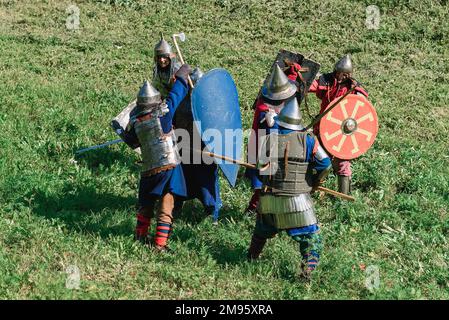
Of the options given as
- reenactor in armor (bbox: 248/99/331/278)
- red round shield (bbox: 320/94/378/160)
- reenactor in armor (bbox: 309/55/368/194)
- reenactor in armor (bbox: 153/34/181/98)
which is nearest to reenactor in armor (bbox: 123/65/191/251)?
reenactor in armor (bbox: 153/34/181/98)

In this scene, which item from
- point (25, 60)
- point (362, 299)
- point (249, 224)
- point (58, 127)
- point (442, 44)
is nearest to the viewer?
point (362, 299)

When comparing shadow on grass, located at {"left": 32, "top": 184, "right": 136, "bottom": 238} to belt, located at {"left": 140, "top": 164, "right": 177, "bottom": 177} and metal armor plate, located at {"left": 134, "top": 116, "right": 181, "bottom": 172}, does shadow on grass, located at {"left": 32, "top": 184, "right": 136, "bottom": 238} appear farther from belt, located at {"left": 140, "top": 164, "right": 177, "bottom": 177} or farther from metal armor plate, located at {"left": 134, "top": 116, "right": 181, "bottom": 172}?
metal armor plate, located at {"left": 134, "top": 116, "right": 181, "bottom": 172}

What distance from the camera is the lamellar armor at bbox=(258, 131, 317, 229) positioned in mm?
5386

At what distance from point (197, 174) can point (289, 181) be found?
1321 millimetres

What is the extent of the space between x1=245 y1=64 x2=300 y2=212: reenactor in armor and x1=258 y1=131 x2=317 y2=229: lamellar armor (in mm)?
843

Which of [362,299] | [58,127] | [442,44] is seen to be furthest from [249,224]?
[442,44]

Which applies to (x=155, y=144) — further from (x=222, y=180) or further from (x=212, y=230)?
(x=222, y=180)

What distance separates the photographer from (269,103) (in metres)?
6.48

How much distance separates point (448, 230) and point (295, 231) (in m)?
2.09

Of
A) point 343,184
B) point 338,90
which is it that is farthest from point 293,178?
point 338,90

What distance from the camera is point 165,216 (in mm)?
5914
